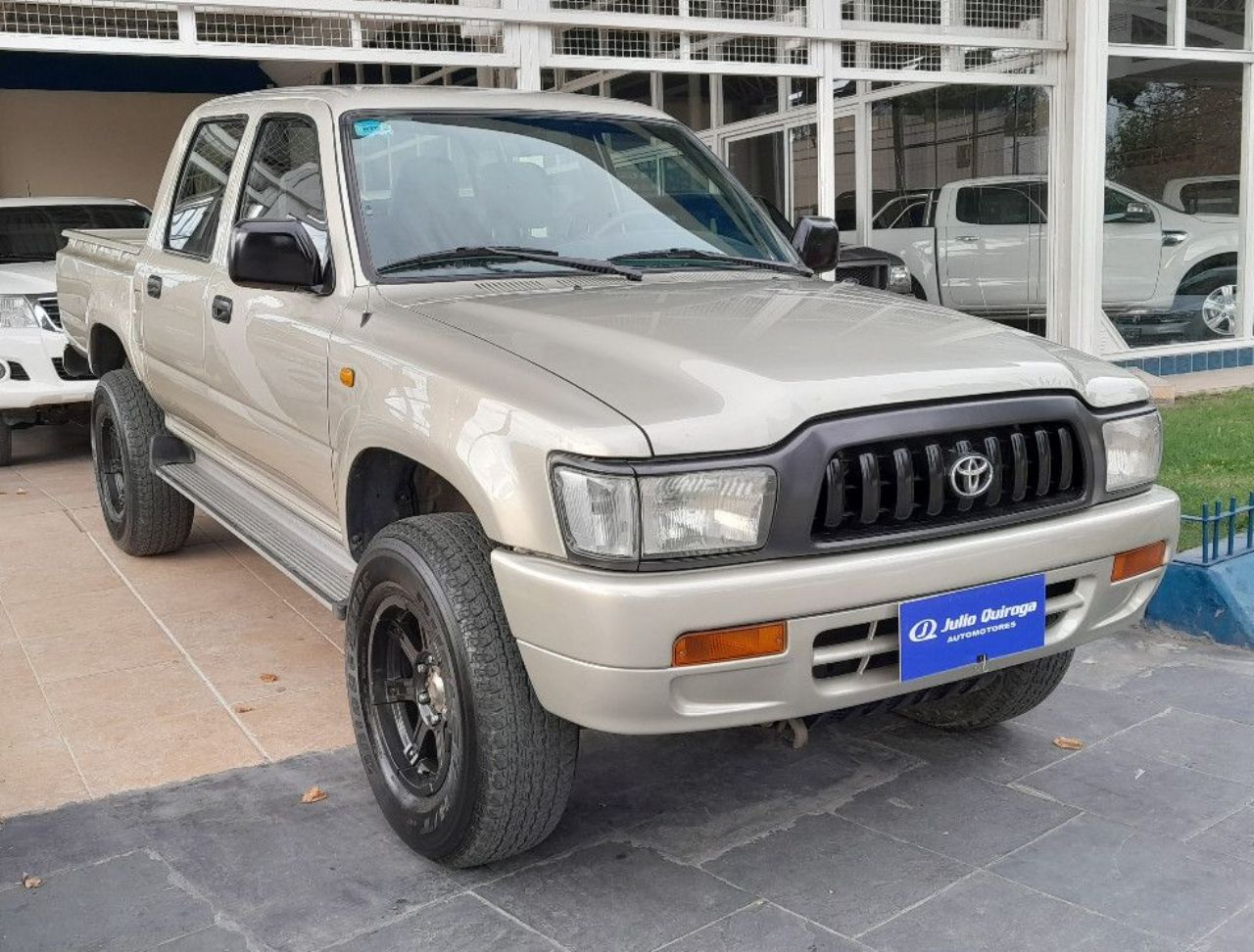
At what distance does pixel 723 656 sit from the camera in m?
2.57

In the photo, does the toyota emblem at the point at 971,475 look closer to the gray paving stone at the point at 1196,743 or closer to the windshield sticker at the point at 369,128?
the gray paving stone at the point at 1196,743

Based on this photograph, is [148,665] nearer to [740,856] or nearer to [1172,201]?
[740,856]

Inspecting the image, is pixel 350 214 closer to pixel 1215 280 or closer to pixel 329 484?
pixel 329 484

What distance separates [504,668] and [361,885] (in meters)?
0.70

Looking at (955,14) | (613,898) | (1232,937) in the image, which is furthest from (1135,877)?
(955,14)

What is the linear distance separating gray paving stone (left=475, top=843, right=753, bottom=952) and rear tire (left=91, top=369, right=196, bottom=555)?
10.5 feet

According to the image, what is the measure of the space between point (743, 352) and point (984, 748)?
1568mm

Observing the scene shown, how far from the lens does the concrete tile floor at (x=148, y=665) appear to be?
150 inches

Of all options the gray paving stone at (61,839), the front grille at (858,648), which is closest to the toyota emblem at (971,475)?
the front grille at (858,648)

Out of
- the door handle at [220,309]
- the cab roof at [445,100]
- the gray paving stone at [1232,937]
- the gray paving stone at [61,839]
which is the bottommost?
the gray paving stone at [1232,937]

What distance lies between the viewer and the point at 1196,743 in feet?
12.3

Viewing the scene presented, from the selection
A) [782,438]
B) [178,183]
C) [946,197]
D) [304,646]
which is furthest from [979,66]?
[782,438]

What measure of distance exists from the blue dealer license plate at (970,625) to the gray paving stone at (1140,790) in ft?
2.31

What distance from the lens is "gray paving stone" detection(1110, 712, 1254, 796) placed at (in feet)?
11.8
